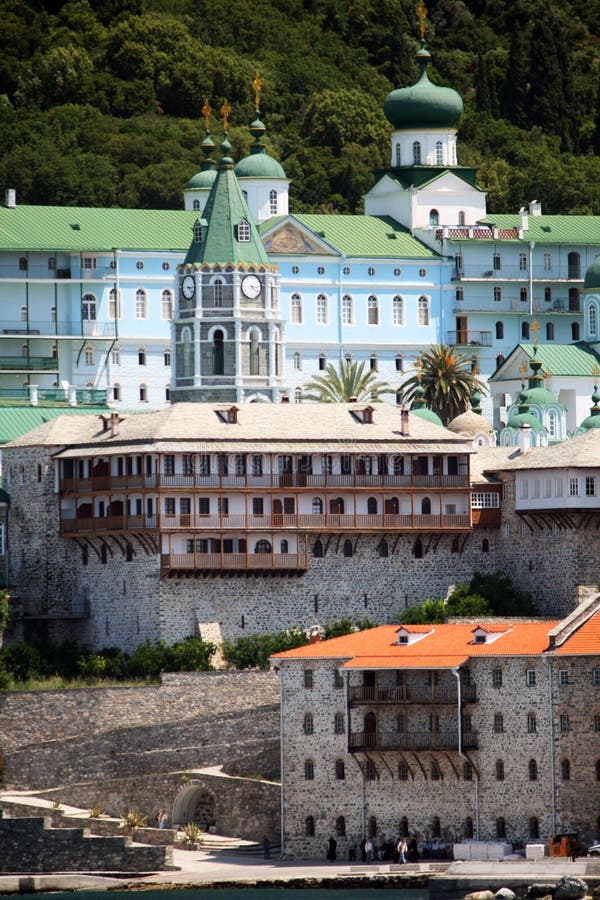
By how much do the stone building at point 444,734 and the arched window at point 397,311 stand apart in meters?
49.9

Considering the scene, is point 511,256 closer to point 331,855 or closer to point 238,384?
point 238,384

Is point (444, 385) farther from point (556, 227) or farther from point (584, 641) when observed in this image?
point (584, 641)

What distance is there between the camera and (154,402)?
5812 inches

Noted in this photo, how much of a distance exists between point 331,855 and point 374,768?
270 centimetres

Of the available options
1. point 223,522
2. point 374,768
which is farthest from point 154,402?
point 374,768

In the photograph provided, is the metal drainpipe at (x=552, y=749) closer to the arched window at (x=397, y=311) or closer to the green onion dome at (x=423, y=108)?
the arched window at (x=397, y=311)

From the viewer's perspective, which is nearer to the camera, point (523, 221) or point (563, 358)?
point (563, 358)

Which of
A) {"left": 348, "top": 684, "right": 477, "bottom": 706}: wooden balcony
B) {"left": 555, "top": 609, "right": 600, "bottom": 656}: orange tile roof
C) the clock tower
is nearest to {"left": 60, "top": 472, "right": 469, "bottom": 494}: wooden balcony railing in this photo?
{"left": 348, "top": 684, "right": 477, "bottom": 706}: wooden balcony

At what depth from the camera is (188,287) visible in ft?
426

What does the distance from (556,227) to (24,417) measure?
40.4 metres

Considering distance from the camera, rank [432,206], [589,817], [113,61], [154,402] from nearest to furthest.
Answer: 1. [589,817]
2. [154,402]
3. [432,206]
4. [113,61]

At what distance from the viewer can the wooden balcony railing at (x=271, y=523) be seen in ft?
367

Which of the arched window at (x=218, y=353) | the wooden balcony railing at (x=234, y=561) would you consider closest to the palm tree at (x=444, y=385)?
the arched window at (x=218, y=353)

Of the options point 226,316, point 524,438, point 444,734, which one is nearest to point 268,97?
point 226,316
